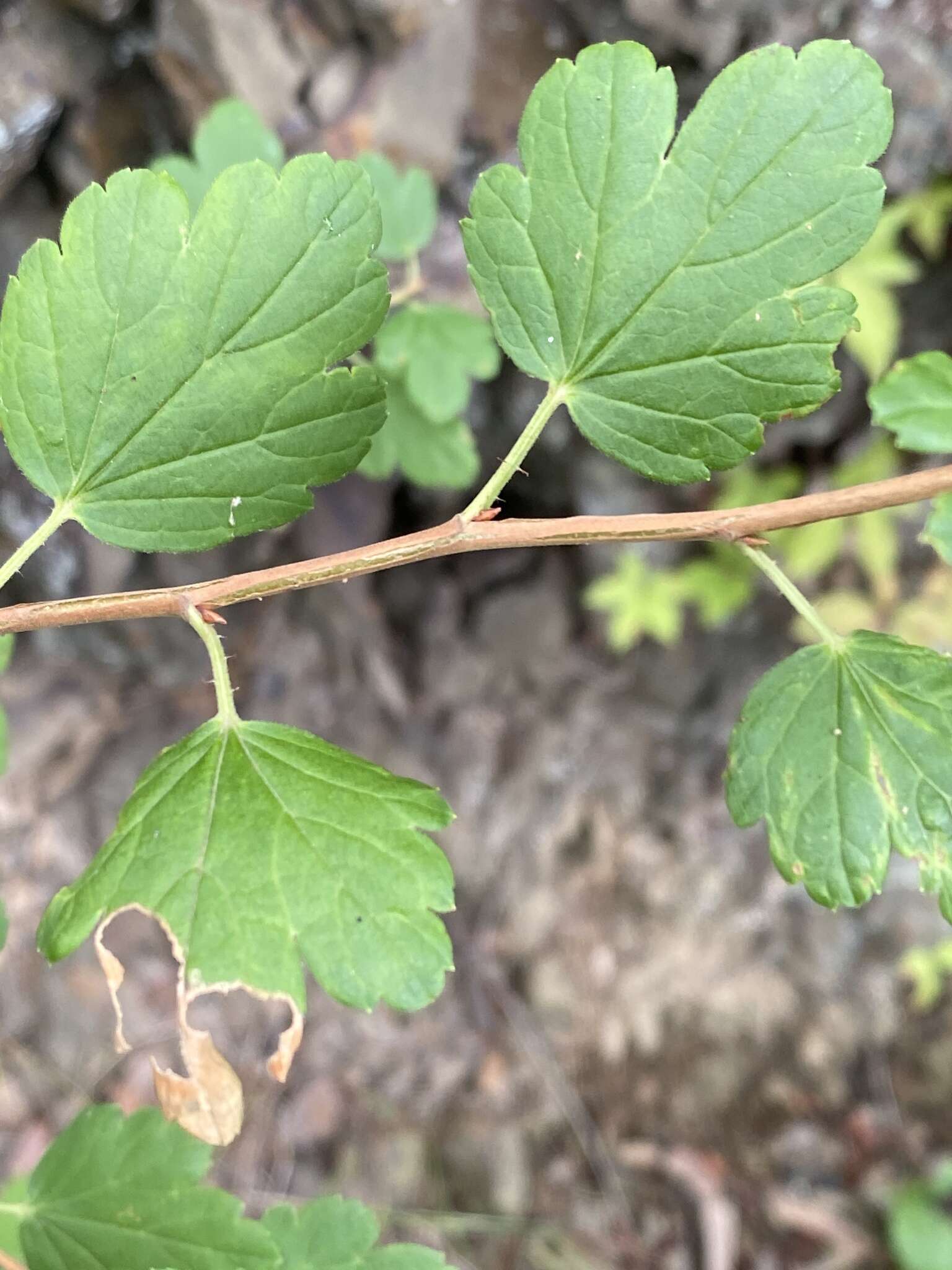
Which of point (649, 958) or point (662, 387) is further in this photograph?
point (649, 958)

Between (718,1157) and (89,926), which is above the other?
(89,926)

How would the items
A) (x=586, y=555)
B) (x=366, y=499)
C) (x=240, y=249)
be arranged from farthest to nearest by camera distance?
(x=586, y=555)
(x=366, y=499)
(x=240, y=249)

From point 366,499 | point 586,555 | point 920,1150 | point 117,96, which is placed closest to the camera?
point 117,96

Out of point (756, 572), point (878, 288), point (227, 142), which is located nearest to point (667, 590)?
point (756, 572)

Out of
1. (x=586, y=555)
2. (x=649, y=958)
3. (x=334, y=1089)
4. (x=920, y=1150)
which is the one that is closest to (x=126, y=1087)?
(x=334, y=1089)

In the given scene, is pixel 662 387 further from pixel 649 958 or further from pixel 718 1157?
pixel 718 1157

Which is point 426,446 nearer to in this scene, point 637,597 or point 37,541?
point 37,541

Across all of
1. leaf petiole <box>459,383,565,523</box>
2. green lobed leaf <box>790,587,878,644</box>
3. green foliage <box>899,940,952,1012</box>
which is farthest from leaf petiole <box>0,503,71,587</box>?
green foliage <box>899,940,952,1012</box>
